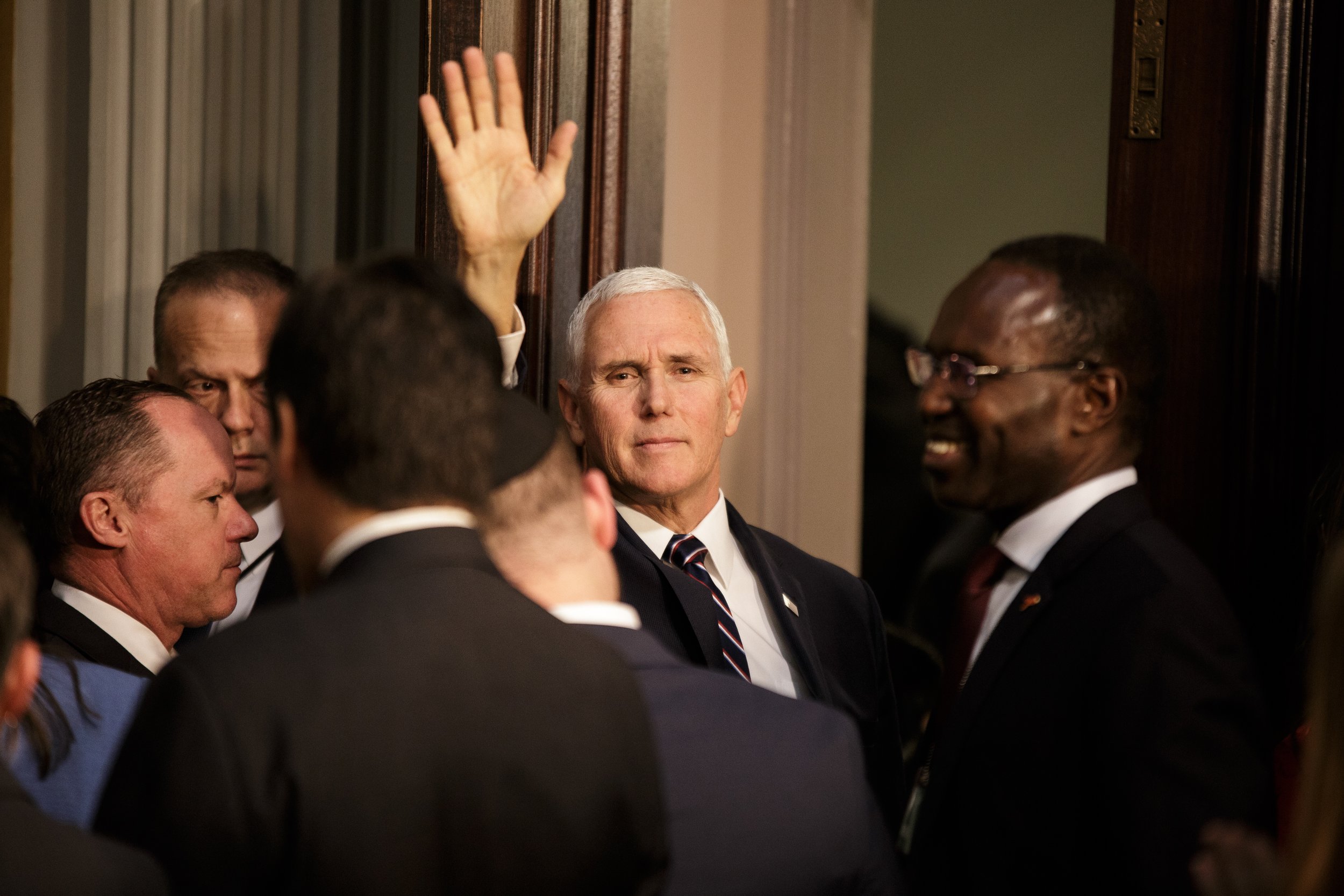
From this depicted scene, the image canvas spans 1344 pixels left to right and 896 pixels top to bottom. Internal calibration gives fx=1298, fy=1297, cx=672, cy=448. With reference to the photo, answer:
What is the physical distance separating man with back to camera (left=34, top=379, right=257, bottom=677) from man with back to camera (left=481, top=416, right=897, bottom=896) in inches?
42.5

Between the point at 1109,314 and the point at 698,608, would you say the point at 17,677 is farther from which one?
the point at 1109,314

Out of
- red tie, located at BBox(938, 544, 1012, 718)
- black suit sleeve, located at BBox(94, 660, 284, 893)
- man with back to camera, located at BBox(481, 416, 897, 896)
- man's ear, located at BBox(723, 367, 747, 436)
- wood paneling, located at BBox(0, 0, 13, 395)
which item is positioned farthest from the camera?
wood paneling, located at BBox(0, 0, 13, 395)

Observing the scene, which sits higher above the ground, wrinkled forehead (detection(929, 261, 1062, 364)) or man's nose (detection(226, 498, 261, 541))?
wrinkled forehead (detection(929, 261, 1062, 364))

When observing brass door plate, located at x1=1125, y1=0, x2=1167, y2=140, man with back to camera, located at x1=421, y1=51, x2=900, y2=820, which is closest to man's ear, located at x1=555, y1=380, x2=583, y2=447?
man with back to camera, located at x1=421, y1=51, x2=900, y2=820

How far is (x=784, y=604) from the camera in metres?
2.53

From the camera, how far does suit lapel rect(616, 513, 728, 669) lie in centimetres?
238

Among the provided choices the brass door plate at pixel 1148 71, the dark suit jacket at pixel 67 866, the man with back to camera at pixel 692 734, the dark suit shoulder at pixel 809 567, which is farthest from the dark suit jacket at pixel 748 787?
the brass door plate at pixel 1148 71

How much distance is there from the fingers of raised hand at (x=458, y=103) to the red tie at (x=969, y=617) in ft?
4.11

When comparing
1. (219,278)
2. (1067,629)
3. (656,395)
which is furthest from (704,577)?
(219,278)

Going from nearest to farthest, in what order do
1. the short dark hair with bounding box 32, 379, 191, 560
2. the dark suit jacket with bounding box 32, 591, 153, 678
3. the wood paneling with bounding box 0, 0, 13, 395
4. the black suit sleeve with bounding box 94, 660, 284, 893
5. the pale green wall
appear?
the black suit sleeve with bounding box 94, 660, 284, 893, the dark suit jacket with bounding box 32, 591, 153, 678, the short dark hair with bounding box 32, 379, 191, 560, the pale green wall, the wood paneling with bounding box 0, 0, 13, 395

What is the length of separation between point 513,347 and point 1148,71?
1477mm

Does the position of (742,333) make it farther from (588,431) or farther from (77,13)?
(77,13)

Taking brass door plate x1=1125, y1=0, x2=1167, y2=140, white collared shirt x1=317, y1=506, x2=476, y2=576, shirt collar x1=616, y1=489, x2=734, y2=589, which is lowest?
shirt collar x1=616, y1=489, x2=734, y2=589

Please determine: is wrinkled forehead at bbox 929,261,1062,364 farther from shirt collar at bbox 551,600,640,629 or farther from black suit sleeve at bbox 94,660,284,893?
black suit sleeve at bbox 94,660,284,893
